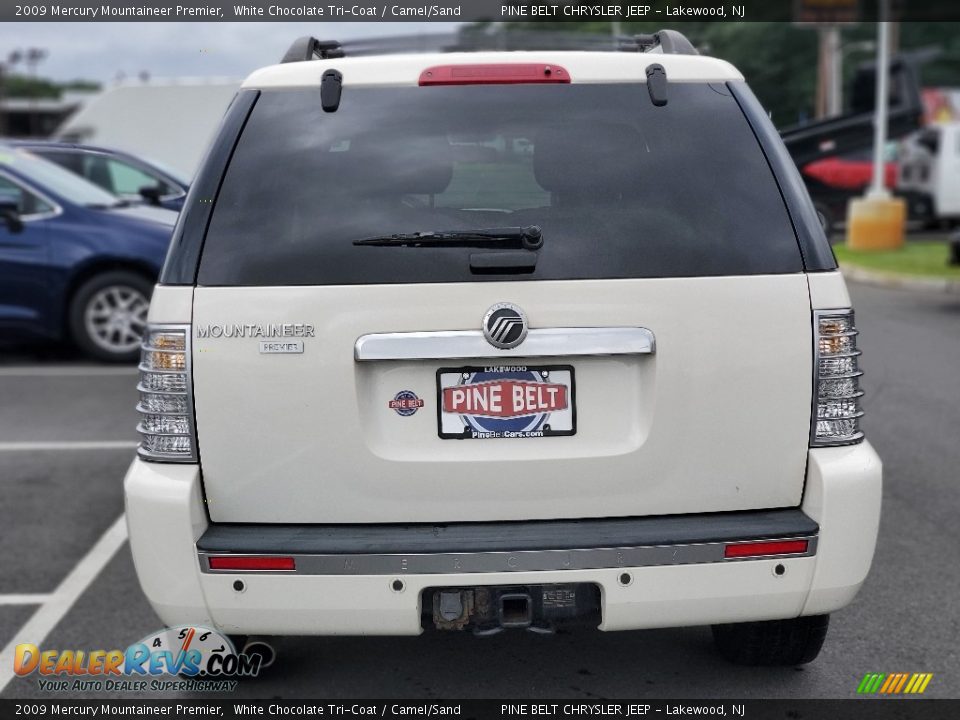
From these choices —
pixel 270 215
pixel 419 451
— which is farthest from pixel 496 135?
pixel 419 451

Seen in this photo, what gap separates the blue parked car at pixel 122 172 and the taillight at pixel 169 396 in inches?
290

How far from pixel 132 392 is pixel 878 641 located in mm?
6389

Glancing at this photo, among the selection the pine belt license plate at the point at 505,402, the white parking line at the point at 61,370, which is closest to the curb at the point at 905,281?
the white parking line at the point at 61,370

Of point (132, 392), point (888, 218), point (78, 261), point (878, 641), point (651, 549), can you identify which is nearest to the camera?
point (651, 549)

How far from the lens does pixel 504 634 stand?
13.6ft

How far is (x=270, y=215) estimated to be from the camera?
316 cm

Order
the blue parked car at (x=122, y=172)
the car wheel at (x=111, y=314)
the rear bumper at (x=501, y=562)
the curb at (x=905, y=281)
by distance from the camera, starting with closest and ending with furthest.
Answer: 1. the rear bumper at (x=501, y=562)
2. the car wheel at (x=111, y=314)
3. the blue parked car at (x=122, y=172)
4. the curb at (x=905, y=281)

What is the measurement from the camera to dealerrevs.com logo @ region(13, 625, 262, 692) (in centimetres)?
362

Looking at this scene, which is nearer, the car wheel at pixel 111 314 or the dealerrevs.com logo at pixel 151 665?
the dealerrevs.com logo at pixel 151 665

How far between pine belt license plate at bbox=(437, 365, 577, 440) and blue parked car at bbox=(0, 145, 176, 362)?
24.0 feet

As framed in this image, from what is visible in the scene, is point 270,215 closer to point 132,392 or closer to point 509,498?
point 509,498

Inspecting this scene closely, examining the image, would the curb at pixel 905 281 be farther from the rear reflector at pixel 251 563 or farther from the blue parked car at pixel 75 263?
the rear reflector at pixel 251 563

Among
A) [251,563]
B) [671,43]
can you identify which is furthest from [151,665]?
[671,43]

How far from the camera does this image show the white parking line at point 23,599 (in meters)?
4.62
